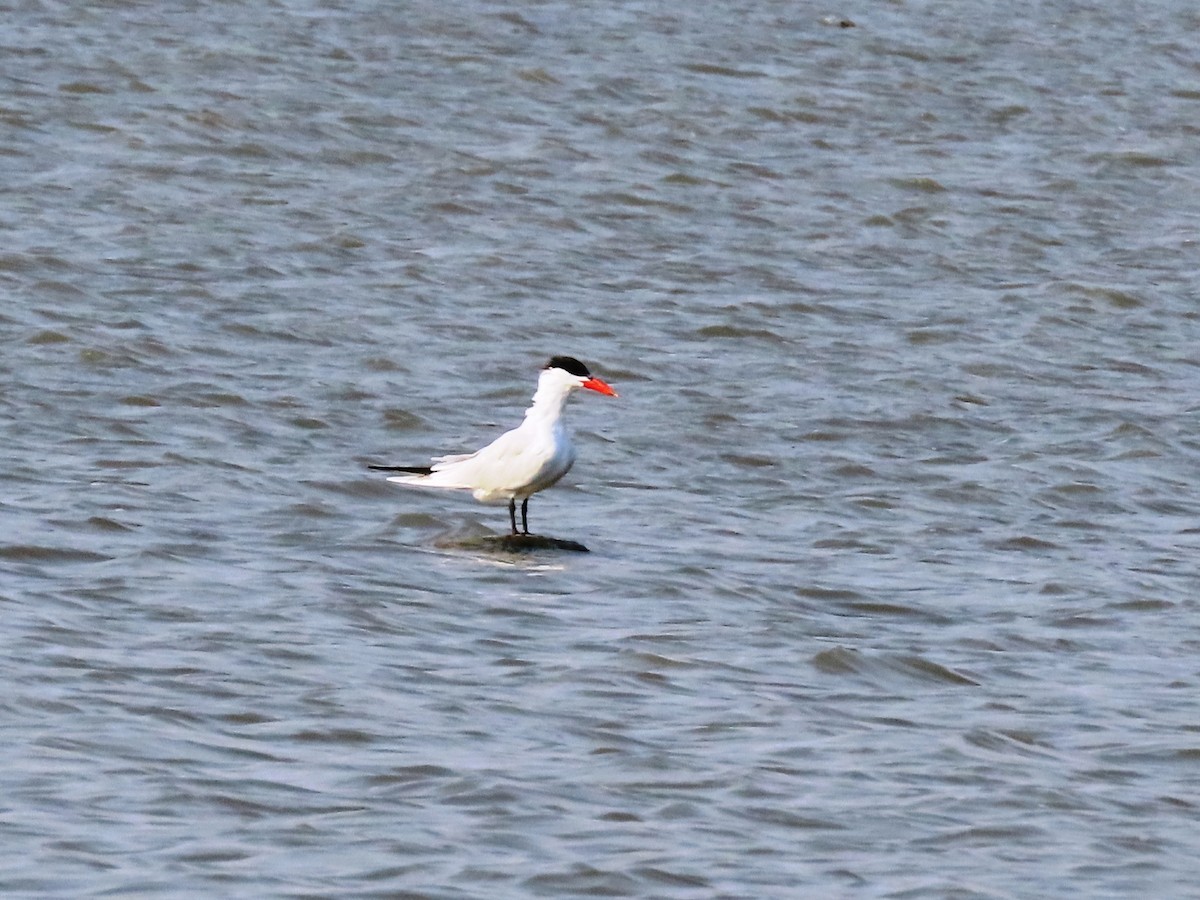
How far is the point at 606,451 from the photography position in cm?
1368

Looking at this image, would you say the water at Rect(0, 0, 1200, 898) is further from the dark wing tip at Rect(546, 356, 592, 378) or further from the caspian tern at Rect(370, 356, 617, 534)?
the dark wing tip at Rect(546, 356, 592, 378)

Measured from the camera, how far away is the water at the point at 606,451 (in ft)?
25.2

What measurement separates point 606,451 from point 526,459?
2.14 metres

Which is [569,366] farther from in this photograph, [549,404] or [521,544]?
[521,544]

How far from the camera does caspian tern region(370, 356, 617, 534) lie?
37.9 feet

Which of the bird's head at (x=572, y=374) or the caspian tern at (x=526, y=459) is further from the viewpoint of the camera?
the bird's head at (x=572, y=374)

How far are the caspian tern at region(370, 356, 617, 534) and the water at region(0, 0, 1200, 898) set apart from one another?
0.97 feet

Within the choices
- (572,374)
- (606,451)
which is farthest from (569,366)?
(606,451)

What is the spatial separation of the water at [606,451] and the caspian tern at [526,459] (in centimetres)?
30

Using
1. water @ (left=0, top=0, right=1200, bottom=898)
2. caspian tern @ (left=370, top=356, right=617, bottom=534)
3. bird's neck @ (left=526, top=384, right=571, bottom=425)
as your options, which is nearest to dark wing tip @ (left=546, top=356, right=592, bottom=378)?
caspian tern @ (left=370, top=356, right=617, bottom=534)

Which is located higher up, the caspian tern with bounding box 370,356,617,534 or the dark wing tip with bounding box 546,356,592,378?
the dark wing tip with bounding box 546,356,592,378

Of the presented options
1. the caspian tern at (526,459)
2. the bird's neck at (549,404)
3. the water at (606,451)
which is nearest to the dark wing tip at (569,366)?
the caspian tern at (526,459)

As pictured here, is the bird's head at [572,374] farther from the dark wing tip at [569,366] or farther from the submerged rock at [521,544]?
the submerged rock at [521,544]

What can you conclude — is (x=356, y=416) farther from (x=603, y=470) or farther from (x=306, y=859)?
(x=306, y=859)
